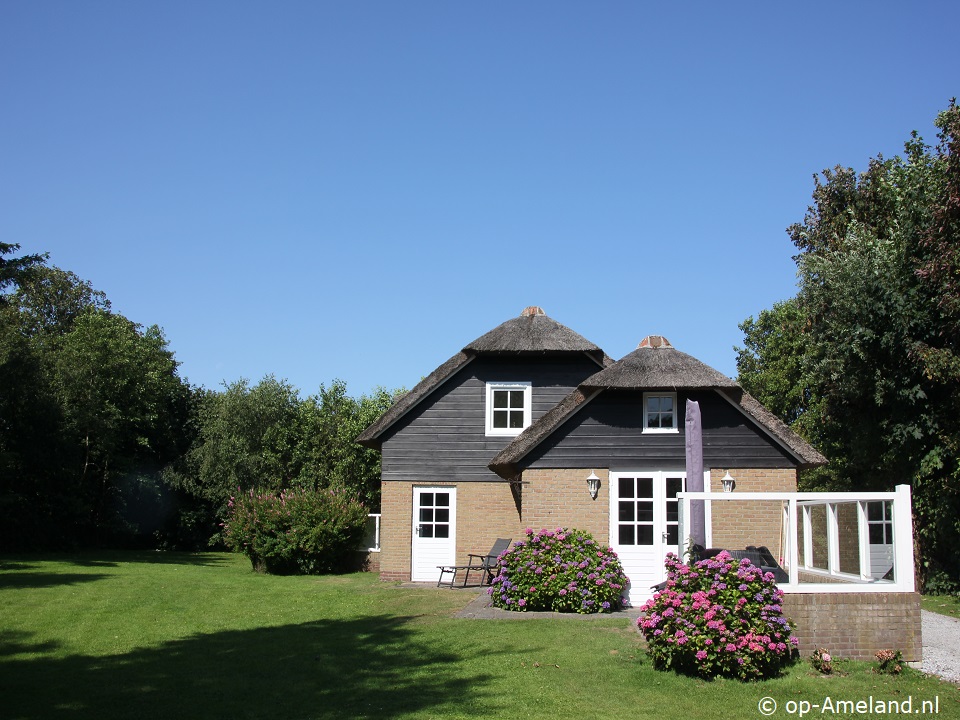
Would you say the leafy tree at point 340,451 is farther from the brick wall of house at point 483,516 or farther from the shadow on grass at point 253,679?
the shadow on grass at point 253,679

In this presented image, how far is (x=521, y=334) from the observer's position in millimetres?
21609

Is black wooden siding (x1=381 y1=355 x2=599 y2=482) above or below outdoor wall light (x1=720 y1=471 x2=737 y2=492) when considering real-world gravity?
above

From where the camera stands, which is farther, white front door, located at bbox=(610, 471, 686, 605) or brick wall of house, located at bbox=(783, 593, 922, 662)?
white front door, located at bbox=(610, 471, 686, 605)

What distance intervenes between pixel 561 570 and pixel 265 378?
1049 inches

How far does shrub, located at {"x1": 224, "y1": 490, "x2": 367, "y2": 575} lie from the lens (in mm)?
23062

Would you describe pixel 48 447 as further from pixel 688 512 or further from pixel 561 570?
pixel 688 512

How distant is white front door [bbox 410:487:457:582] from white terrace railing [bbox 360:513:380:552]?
3.44 m

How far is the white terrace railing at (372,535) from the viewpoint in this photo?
2486cm

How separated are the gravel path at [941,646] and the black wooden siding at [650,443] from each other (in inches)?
141

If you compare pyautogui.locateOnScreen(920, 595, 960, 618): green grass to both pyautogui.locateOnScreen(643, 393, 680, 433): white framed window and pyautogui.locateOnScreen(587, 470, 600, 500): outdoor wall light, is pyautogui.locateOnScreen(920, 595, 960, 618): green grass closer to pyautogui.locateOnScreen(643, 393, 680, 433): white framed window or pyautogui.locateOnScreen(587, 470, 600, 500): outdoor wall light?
pyautogui.locateOnScreen(643, 393, 680, 433): white framed window

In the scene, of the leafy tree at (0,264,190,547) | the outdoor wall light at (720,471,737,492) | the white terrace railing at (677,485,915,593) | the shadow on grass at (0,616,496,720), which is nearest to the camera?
the shadow on grass at (0,616,496,720)

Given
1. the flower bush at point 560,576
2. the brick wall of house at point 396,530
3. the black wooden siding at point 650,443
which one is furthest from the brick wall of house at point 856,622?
the brick wall of house at point 396,530

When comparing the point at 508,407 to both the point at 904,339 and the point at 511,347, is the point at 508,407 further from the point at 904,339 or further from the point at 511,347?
the point at 904,339

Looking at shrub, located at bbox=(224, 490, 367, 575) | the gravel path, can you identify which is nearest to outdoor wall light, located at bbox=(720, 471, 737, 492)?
the gravel path
